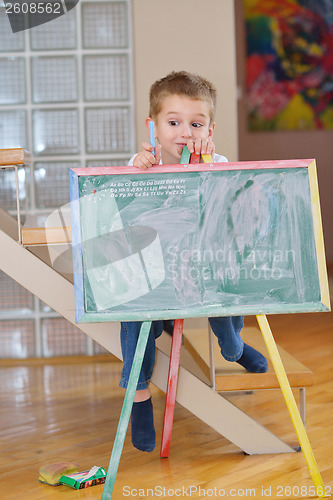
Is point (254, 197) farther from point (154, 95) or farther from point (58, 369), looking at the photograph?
point (58, 369)

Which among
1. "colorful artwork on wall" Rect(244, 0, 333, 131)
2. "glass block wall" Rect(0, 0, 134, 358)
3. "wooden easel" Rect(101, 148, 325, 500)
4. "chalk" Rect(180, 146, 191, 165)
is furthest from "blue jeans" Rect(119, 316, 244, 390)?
"colorful artwork on wall" Rect(244, 0, 333, 131)

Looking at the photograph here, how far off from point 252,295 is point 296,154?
5021 millimetres

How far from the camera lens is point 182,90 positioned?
1990 millimetres

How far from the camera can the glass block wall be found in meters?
3.40

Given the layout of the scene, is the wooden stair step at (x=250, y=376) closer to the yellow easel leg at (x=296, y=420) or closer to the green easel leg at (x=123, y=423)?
the yellow easel leg at (x=296, y=420)

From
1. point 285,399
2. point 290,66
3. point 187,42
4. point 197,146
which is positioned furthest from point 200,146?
point 290,66

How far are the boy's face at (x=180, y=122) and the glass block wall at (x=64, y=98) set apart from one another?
1.47 meters

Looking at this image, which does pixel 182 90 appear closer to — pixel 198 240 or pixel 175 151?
pixel 175 151

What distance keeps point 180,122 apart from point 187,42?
1.60m

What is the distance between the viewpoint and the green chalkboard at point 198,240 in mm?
1657

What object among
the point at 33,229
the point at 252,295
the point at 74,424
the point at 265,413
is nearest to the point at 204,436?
the point at 265,413

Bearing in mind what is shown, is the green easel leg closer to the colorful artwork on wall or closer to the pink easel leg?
the pink easel leg

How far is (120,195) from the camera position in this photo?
5.48 feet

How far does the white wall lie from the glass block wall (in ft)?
0.31
